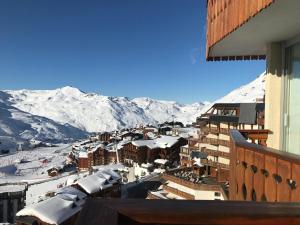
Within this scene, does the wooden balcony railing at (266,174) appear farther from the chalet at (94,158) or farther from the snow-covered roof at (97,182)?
the chalet at (94,158)

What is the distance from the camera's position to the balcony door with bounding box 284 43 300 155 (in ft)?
18.5

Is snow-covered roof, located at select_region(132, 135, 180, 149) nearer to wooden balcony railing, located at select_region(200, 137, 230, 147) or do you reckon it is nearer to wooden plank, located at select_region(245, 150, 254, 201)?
wooden balcony railing, located at select_region(200, 137, 230, 147)

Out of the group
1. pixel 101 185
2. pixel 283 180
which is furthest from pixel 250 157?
pixel 101 185

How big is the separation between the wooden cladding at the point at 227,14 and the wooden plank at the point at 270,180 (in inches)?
75.0

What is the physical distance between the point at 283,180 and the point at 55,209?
1642cm

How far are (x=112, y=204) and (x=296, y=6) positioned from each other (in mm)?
3481

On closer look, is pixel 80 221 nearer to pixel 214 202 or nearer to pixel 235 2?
pixel 214 202

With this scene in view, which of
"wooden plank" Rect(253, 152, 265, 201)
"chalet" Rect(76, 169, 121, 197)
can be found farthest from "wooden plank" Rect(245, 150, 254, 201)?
"chalet" Rect(76, 169, 121, 197)

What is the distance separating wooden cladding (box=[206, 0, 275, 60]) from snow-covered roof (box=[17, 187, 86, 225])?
12.1m

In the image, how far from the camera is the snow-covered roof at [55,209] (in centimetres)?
1606

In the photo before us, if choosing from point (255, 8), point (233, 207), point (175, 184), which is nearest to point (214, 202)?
point (233, 207)

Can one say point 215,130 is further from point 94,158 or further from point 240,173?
point 94,158

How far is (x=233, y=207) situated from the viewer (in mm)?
1505

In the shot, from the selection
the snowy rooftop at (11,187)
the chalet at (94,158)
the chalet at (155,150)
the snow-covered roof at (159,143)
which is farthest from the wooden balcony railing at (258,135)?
the chalet at (94,158)
